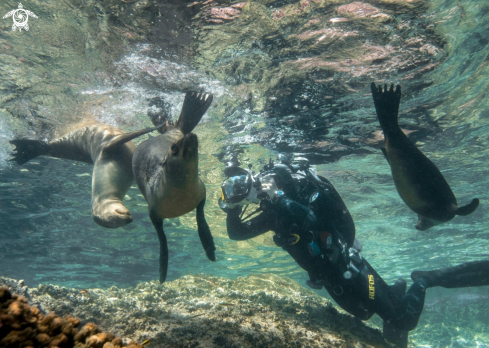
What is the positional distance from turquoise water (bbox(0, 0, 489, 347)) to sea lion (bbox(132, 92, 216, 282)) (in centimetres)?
364

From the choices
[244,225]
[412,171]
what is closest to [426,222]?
[412,171]

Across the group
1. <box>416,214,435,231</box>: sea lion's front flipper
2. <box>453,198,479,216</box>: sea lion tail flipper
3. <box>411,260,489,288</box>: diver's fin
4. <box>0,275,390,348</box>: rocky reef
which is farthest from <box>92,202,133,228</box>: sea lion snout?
<box>411,260,489,288</box>: diver's fin

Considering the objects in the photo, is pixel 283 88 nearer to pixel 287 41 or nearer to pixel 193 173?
pixel 287 41

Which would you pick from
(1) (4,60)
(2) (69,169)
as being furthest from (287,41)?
(2) (69,169)

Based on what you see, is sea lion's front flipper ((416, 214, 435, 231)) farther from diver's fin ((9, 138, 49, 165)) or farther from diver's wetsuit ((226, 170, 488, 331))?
diver's fin ((9, 138, 49, 165))

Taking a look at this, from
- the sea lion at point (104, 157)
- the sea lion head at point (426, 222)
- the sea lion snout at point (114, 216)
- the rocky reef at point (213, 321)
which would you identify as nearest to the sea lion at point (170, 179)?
the sea lion snout at point (114, 216)

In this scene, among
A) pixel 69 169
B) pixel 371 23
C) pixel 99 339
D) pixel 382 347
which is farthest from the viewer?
pixel 69 169

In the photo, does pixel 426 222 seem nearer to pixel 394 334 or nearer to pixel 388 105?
pixel 388 105

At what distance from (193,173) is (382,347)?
4.76 meters

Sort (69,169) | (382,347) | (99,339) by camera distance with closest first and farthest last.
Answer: (99,339), (382,347), (69,169)

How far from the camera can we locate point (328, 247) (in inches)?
220

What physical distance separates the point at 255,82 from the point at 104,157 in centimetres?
466

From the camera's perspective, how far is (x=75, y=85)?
284 inches

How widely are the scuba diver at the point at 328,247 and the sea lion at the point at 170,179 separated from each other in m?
2.52
